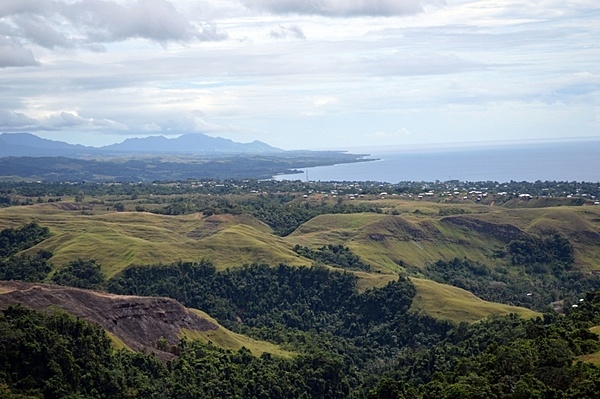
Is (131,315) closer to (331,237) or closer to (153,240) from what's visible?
(153,240)

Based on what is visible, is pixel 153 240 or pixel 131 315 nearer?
pixel 131 315

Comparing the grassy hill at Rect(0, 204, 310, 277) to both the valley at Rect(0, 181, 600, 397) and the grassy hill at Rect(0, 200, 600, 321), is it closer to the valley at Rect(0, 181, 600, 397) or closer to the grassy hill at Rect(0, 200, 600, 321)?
the grassy hill at Rect(0, 200, 600, 321)

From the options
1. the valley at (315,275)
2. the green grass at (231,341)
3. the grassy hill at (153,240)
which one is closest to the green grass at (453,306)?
the valley at (315,275)

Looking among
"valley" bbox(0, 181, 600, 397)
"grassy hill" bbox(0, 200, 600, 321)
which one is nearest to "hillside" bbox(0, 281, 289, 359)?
"valley" bbox(0, 181, 600, 397)

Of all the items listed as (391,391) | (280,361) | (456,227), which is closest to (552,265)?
(456,227)

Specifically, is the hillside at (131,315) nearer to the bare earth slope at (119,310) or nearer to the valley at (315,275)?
the bare earth slope at (119,310)

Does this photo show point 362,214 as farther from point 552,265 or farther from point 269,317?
point 269,317

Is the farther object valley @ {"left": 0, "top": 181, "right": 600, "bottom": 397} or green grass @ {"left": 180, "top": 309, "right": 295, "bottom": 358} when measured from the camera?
green grass @ {"left": 180, "top": 309, "right": 295, "bottom": 358}

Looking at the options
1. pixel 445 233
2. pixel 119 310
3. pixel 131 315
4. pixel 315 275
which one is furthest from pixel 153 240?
pixel 119 310
